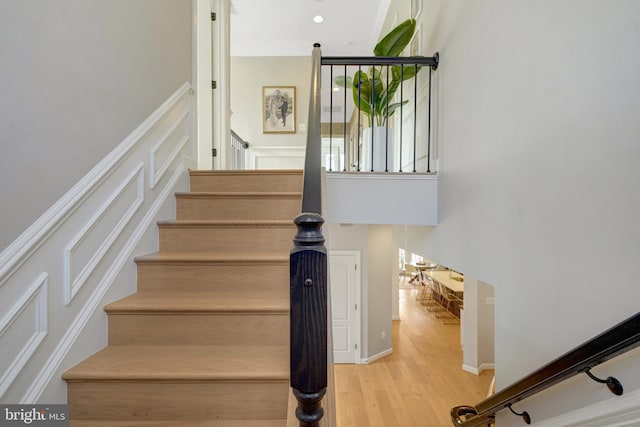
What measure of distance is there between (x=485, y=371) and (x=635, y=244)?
5.29 metres

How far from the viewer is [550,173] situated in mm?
1214

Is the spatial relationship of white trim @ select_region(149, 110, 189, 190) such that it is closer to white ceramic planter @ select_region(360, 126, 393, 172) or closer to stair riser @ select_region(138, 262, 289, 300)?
stair riser @ select_region(138, 262, 289, 300)

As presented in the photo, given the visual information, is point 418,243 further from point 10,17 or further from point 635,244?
point 10,17

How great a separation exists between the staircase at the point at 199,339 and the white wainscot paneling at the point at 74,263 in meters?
0.09

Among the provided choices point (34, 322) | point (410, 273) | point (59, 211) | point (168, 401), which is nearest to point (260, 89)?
point (59, 211)

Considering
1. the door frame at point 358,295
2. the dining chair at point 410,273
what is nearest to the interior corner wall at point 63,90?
the door frame at point 358,295

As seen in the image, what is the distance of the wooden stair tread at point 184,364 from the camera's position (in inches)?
45.2

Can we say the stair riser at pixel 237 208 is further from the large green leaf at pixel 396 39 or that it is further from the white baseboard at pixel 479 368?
the white baseboard at pixel 479 368

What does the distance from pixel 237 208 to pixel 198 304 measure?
0.83 metres

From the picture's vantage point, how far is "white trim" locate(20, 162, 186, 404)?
108cm

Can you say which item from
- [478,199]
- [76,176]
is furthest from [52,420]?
[478,199]

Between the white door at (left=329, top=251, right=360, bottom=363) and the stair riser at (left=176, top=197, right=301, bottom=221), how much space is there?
143 inches

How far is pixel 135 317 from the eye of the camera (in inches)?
55.1

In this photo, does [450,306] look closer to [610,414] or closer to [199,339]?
[610,414]
